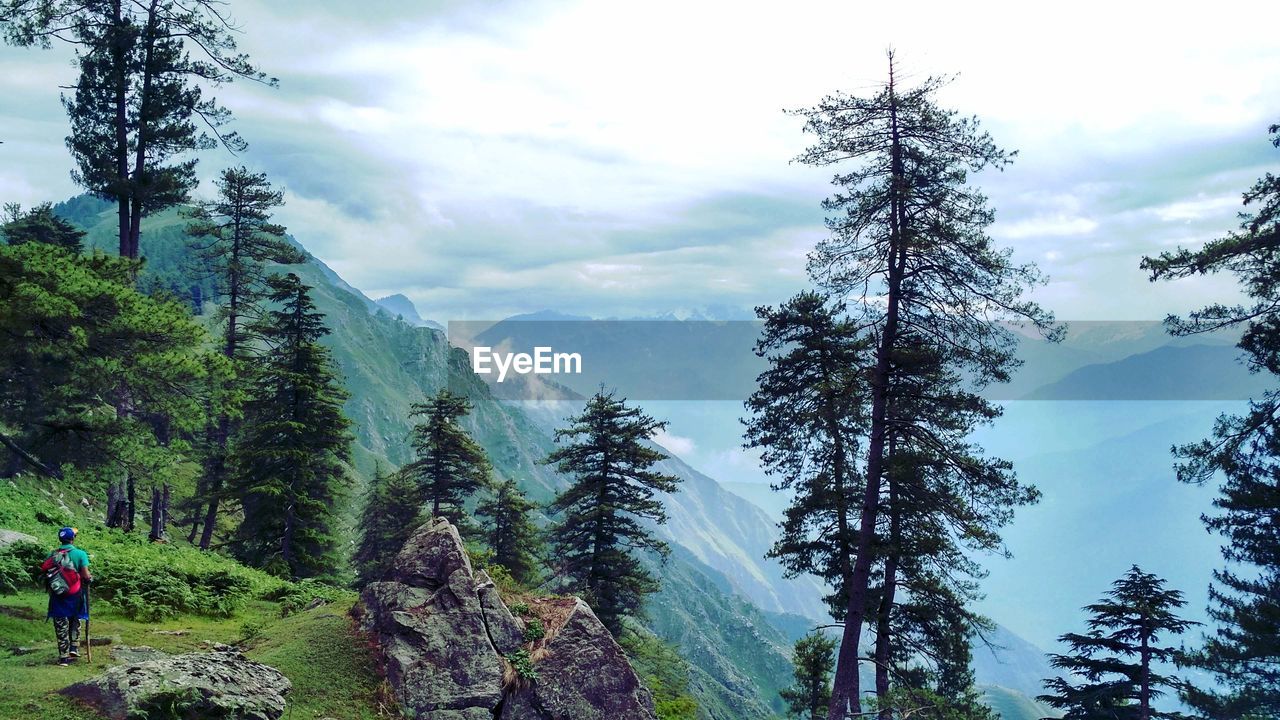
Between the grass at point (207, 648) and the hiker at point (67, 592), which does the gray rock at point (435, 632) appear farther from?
the hiker at point (67, 592)

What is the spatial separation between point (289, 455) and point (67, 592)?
1749 cm

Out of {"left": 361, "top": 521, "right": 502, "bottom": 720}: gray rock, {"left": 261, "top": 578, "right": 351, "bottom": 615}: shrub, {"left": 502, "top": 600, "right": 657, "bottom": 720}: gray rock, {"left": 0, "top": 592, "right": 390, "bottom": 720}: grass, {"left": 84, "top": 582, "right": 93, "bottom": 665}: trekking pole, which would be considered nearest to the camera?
{"left": 0, "top": 592, "right": 390, "bottom": 720}: grass

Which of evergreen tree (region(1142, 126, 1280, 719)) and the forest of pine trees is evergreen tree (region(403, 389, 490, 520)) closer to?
the forest of pine trees

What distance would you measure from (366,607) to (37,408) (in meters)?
13.4

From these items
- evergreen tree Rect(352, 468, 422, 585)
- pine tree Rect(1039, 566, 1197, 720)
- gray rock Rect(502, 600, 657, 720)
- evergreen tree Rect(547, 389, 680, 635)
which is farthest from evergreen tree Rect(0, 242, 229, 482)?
pine tree Rect(1039, 566, 1197, 720)

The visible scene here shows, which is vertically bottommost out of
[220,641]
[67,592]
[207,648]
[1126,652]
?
[1126,652]

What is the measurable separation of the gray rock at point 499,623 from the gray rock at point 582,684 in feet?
2.04

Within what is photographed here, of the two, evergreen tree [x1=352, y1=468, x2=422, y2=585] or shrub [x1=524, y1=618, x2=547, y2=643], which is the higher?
shrub [x1=524, y1=618, x2=547, y2=643]

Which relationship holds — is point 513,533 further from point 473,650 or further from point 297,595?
point 473,650

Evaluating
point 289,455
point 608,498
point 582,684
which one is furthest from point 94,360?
point 608,498

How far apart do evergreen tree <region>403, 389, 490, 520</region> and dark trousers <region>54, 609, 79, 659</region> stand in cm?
2068

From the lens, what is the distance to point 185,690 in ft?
33.9

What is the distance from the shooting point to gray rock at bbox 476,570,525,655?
14078 millimetres

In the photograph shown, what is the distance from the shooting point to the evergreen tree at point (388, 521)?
37.2m
